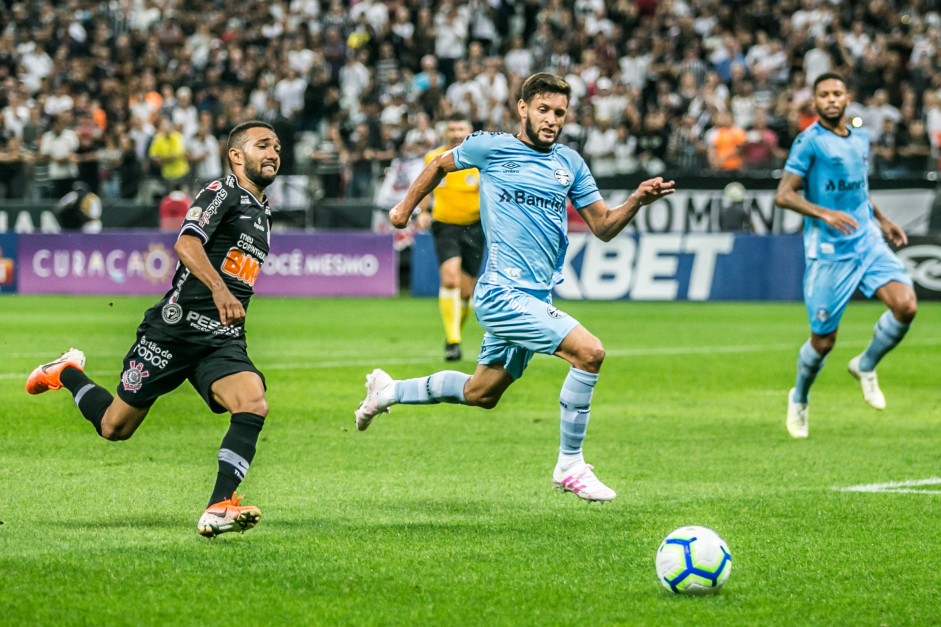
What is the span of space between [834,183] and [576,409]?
3.93 metres

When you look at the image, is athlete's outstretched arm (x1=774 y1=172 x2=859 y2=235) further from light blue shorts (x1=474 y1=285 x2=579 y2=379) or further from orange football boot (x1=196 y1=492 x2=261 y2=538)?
orange football boot (x1=196 y1=492 x2=261 y2=538)

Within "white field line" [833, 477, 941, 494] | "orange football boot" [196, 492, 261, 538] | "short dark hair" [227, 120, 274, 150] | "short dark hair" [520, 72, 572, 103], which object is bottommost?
"white field line" [833, 477, 941, 494]

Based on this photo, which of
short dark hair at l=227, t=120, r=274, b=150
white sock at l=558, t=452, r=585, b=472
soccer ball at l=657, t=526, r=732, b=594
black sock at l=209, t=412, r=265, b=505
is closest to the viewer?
soccer ball at l=657, t=526, r=732, b=594

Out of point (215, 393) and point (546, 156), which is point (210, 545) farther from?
point (546, 156)

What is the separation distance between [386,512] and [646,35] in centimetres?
2268

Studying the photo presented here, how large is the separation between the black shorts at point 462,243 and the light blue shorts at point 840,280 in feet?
18.0

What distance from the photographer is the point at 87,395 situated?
765cm

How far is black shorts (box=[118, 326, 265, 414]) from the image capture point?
6766 millimetres

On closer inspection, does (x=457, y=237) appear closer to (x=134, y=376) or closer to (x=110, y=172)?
(x=134, y=376)

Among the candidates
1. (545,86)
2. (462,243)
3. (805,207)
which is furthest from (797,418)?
(462,243)

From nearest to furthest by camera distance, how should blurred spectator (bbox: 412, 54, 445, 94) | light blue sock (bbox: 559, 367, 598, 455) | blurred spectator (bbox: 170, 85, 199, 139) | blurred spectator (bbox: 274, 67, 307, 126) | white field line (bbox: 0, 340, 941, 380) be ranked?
1. light blue sock (bbox: 559, 367, 598, 455)
2. white field line (bbox: 0, 340, 941, 380)
3. blurred spectator (bbox: 412, 54, 445, 94)
4. blurred spectator (bbox: 170, 85, 199, 139)
5. blurred spectator (bbox: 274, 67, 307, 126)

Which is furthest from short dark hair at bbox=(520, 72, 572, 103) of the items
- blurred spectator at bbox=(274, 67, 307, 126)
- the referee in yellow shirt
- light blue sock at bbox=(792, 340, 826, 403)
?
blurred spectator at bbox=(274, 67, 307, 126)

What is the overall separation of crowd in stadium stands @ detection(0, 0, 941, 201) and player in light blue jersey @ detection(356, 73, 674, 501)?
56.0 ft

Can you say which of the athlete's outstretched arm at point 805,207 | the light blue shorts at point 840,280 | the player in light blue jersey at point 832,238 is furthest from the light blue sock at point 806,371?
the athlete's outstretched arm at point 805,207
